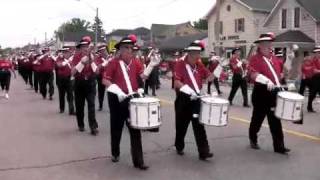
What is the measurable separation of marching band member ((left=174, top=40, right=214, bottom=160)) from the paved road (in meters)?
0.37

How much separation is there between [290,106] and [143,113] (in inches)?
93.1

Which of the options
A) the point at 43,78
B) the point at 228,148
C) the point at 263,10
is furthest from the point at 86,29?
the point at 228,148

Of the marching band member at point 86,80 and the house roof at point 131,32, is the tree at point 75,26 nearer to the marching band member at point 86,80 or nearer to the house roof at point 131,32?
the house roof at point 131,32

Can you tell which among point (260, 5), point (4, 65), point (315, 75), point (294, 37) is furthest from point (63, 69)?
point (260, 5)

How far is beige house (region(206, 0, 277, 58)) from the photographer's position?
46438mm

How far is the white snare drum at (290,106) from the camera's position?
813cm

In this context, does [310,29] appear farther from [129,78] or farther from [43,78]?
[129,78]

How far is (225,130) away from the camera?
11164 mm

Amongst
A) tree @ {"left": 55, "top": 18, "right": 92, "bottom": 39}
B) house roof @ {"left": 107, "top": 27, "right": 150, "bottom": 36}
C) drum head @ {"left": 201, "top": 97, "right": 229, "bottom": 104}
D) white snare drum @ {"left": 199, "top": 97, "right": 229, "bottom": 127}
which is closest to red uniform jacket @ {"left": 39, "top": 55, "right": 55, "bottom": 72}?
drum head @ {"left": 201, "top": 97, "right": 229, "bottom": 104}

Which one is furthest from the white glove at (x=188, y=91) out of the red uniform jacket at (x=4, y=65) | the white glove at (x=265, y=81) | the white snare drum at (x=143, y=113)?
the red uniform jacket at (x=4, y=65)

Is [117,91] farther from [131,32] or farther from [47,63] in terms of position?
[131,32]

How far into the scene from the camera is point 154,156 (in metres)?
8.49

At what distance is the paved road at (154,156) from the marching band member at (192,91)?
0.37 m

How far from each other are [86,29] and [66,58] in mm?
137290
